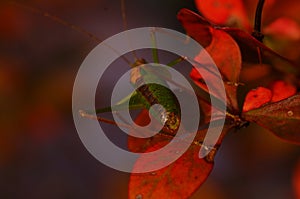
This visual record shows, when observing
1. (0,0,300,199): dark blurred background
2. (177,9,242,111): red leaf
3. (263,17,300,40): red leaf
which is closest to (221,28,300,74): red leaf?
(177,9,242,111): red leaf

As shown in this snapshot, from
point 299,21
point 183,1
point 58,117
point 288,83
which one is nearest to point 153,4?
point 183,1

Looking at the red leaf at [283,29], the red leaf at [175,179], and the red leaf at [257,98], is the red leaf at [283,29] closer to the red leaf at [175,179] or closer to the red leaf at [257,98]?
the red leaf at [257,98]

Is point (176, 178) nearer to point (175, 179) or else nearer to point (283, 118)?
point (175, 179)

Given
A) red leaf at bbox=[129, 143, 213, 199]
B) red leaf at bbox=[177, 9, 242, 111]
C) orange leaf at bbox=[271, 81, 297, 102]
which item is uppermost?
red leaf at bbox=[177, 9, 242, 111]

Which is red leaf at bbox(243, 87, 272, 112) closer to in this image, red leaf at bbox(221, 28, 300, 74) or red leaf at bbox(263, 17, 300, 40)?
red leaf at bbox(221, 28, 300, 74)

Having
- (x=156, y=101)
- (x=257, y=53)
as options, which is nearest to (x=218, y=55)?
(x=257, y=53)

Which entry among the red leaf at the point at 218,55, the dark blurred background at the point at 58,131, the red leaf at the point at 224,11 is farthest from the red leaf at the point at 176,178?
the dark blurred background at the point at 58,131
